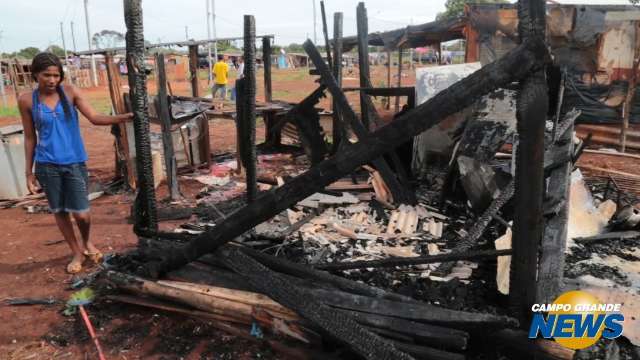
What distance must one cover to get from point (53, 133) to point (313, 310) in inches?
114

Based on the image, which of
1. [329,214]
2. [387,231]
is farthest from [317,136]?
[387,231]

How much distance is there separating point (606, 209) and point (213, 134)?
403 inches

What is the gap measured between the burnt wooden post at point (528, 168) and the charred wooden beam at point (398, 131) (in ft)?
0.26

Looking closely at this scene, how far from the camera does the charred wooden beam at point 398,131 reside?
6.81ft

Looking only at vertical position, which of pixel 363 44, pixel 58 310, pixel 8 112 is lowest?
pixel 58 310

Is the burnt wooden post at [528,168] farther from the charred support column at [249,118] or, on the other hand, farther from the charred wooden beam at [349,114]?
the charred wooden beam at [349,114]

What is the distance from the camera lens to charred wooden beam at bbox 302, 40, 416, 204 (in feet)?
17.5

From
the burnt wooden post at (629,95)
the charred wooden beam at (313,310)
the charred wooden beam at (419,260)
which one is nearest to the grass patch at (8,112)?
the charred wooden beam at (313,310)

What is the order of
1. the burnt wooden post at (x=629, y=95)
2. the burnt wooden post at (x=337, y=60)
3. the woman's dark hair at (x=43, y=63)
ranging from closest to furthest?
the woman's dark hair at (x=43, y=63), the burnt wooden post at (x=337, y=60), the burnt wooden post at (x=629, y=95)

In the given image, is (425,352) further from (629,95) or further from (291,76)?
(291,76)

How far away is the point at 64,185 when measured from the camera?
4.11m

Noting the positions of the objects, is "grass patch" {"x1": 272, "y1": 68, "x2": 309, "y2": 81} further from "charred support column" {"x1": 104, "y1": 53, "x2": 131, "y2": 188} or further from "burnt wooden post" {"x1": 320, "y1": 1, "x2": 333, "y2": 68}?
"charred support column" {"x1": 104, "y1": 53, "x2": 131, "y2": 188}

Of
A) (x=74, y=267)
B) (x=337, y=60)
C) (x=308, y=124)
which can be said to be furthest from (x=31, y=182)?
(x=337, y=60)

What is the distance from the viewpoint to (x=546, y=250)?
3.04m
